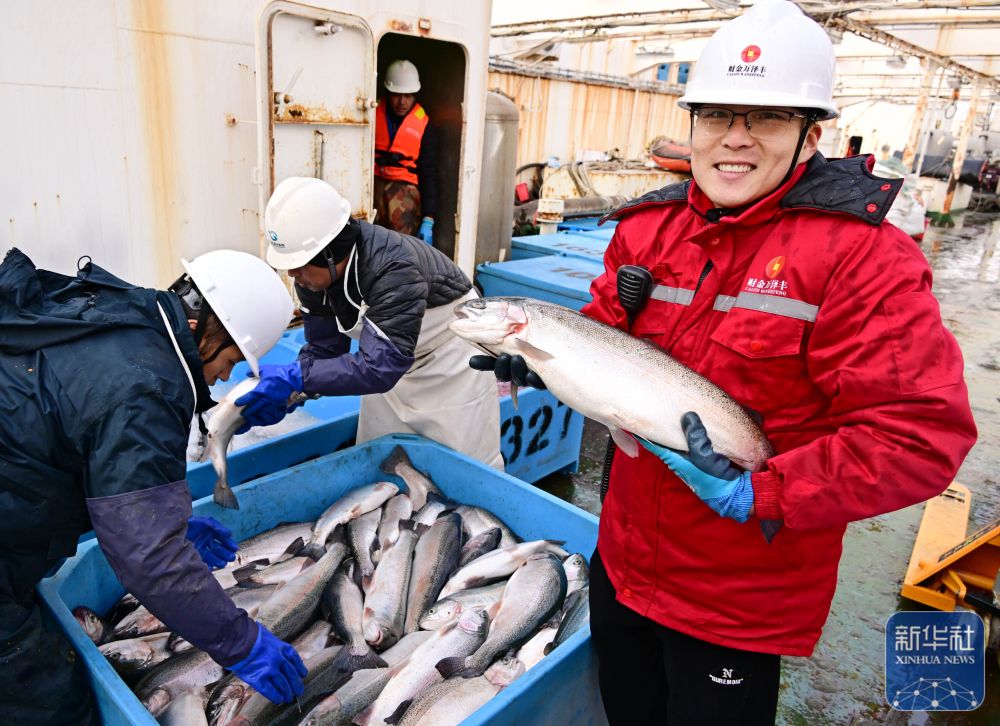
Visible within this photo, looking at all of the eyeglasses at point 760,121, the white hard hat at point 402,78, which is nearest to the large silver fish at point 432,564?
the eyeglasses at point 760,121

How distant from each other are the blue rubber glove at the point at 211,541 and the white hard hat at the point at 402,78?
15.8ft

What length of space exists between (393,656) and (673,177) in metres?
13.0

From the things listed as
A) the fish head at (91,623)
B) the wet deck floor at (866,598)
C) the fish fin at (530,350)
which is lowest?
the wet deck floor at (866,598)

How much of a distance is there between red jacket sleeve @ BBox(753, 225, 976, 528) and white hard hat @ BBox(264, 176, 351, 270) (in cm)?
218

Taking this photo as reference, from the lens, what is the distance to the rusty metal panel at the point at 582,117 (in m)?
13.8

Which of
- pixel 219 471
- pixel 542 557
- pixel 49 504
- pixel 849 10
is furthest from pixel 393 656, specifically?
pixel 849 10

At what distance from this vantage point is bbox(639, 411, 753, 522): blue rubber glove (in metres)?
1.56

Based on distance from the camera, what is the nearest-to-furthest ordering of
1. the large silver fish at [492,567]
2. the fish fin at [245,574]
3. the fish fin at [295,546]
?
1. the fish fin at [245,574]
2. the large silver fish at [492,567]
3. the fish fin at [295,546]

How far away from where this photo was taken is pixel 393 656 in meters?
2.55

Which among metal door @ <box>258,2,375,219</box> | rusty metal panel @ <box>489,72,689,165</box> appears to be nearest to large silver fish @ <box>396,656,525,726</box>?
metal door @ <box>258,2,375,219</box>

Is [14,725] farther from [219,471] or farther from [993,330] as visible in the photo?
[993,330]

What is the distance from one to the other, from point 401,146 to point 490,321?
4.91 meters

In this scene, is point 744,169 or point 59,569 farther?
point 59,569

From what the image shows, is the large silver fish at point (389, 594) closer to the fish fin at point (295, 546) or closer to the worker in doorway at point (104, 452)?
the fish fin at point (295, 546)
